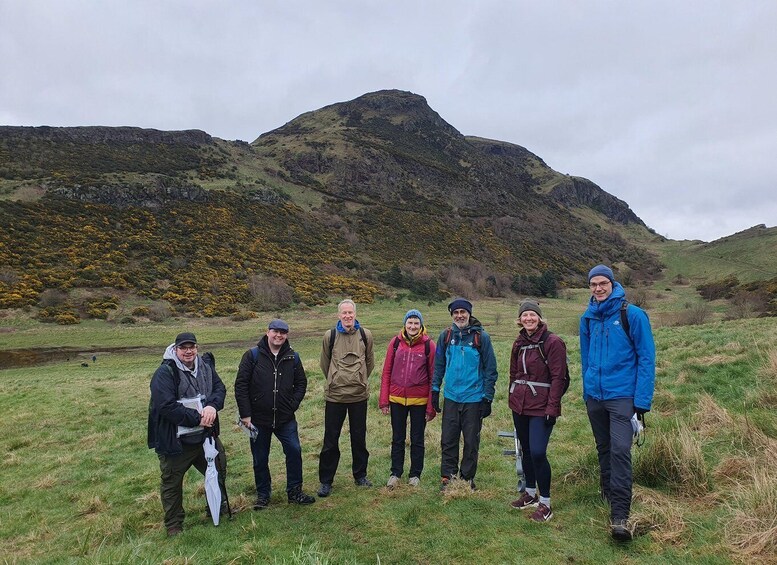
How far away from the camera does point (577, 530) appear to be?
14.1ft

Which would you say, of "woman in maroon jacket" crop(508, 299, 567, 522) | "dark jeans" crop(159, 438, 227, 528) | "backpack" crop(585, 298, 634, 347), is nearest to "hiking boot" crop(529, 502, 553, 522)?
"woman in maroon jacket" crop(508, 299, 567, 522)

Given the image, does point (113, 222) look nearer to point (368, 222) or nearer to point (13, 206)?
point (13, 206)

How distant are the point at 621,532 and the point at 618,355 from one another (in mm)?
1516

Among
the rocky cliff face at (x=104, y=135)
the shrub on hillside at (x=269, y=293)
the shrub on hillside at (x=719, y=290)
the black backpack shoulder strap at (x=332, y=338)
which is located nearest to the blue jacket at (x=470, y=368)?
the black backpack shoulder strap at (x=332, y=338)

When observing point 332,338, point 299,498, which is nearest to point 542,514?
point 299,498

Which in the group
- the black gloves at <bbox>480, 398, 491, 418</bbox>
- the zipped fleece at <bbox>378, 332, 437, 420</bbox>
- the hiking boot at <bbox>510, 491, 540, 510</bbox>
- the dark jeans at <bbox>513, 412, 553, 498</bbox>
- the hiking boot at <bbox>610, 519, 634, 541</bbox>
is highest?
the zipped fleece at <bbox>378, 332, 437, 420</bbox>

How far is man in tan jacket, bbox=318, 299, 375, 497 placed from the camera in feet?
19.1

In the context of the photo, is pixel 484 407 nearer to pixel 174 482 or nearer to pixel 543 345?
pixel 543 345

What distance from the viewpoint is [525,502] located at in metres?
4.96

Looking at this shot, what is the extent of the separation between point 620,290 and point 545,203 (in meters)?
118

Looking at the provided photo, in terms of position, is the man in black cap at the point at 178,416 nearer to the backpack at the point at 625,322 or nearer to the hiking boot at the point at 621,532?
the hiking boot at the point at 621,532

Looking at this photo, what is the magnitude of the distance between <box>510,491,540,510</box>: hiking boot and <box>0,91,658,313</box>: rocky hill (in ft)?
113

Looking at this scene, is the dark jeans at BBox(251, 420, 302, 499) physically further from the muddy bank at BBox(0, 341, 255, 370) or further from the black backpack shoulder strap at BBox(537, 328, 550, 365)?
the muddy bank at BBox(0, 341, 255, 370)

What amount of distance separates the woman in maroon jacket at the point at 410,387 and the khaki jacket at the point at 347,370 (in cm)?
30
